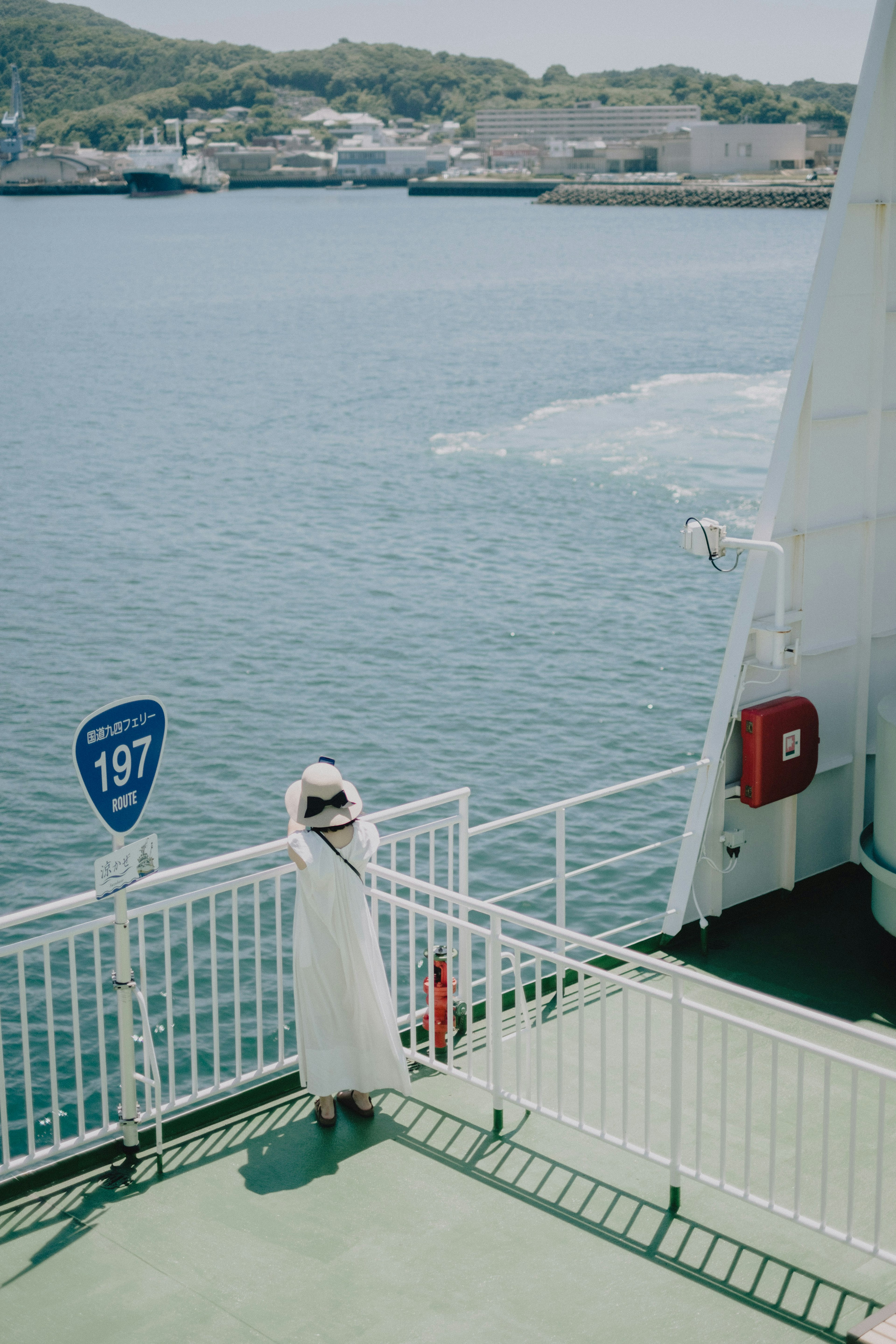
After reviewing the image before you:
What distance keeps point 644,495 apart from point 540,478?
3.11 m

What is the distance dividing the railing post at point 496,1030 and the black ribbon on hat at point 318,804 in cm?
80

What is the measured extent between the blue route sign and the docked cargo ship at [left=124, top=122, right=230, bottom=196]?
195m

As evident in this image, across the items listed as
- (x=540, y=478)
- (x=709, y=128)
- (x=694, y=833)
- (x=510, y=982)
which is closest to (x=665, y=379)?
(x=540, y=478)

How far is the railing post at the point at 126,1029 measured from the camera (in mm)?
5668

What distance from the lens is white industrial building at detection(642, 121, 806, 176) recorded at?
518 ft

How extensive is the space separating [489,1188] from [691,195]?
155 metres

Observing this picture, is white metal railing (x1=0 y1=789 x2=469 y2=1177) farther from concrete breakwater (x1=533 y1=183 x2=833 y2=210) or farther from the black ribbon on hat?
concrete breakwater (x1=533 y1=183 x2=833 y2=210)

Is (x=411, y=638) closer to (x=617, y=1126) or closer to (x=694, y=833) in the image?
(x=694, y=833)

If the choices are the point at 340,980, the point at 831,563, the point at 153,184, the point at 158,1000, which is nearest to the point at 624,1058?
the point at 340,980

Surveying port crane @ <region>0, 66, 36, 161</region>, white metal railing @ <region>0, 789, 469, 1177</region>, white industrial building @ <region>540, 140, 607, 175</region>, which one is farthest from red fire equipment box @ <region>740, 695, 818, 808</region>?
port crane @ <region>0, 66, 36, 161</region>

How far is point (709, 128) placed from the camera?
526 ft

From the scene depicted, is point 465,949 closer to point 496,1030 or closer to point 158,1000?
point 496,1030

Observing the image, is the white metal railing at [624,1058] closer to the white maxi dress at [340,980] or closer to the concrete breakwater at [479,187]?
the white maxi dress at [340,980]

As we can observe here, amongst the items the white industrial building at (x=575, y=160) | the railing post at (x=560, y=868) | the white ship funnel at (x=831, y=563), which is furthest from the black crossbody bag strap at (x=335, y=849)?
the white industrial building at (x=575, y=160)
